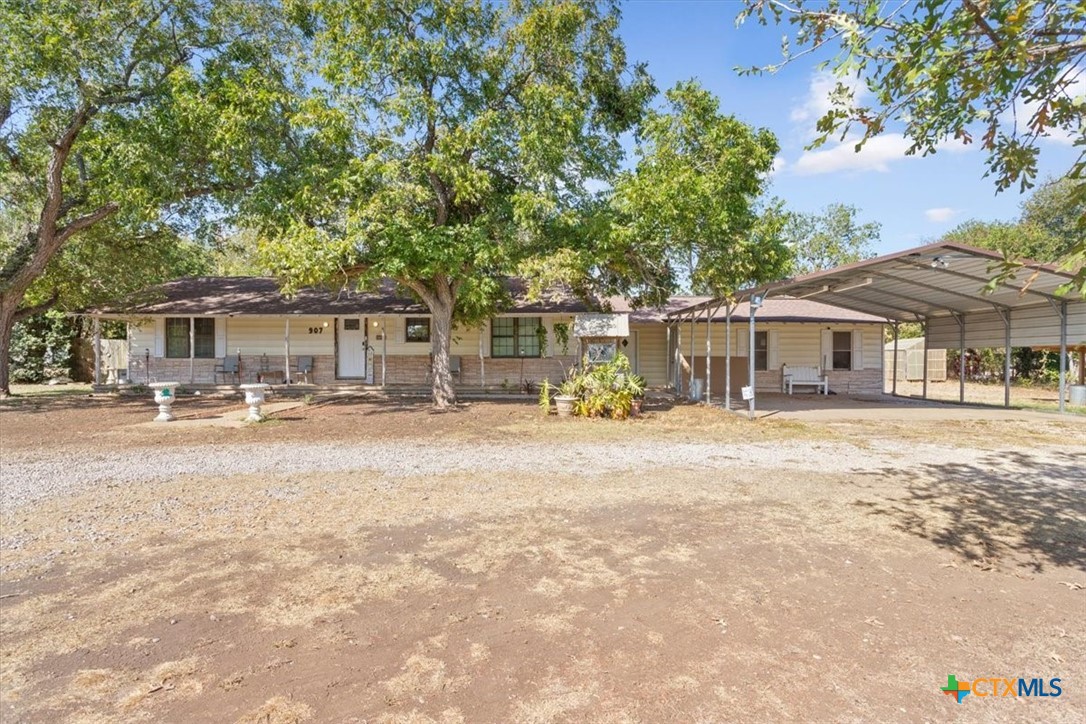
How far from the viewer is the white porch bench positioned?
1952 centimetres

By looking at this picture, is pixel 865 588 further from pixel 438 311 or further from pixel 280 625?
pixel 438 311

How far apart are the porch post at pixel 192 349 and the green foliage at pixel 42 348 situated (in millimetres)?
7880

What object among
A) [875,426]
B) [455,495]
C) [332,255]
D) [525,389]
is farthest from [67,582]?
[525,389]

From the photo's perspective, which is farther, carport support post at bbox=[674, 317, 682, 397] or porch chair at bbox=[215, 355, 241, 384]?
carport support post at bbox=[674, 317, 682, 397]

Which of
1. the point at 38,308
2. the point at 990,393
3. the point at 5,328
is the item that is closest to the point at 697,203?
the point at 990,393

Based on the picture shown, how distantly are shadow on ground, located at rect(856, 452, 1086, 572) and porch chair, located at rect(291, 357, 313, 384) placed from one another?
52.8 ft

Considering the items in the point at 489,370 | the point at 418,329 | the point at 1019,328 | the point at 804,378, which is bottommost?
the point at 804,378

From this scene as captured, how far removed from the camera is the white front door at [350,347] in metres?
18.8

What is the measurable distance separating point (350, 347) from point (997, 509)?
1701 centimetres

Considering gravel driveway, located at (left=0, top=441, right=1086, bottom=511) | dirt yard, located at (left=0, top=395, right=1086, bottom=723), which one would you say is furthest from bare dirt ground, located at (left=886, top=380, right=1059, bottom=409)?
dirt yard, located at (left=0, top=395, right=1086, bottom=723)

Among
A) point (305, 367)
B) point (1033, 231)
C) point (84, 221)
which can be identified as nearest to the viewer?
point (84, 221)

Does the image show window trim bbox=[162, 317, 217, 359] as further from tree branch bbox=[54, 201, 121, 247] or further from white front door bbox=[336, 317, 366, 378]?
white front door bbox=[336, 317, 366, 378]

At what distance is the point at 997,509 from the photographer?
5.66 m

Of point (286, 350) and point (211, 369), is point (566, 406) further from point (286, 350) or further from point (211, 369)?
point (211, 369)
